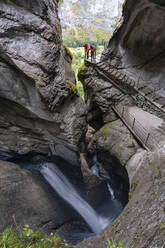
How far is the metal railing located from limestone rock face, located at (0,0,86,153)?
312 centimetres

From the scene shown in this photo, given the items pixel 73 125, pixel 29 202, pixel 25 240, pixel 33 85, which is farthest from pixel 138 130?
pixel 25 240

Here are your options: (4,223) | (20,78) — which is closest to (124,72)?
(20,78)

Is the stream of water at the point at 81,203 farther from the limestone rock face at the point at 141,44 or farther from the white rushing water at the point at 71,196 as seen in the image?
the limestone rock face at the point at 141,44

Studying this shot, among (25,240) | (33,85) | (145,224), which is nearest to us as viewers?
(25,240)

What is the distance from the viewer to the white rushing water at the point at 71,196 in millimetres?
8555

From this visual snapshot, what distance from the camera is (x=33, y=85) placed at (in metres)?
7.86

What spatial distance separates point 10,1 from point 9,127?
6.70 meters

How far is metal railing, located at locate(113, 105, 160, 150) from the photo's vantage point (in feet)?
22.2

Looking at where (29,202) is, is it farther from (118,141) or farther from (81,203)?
(118,141)

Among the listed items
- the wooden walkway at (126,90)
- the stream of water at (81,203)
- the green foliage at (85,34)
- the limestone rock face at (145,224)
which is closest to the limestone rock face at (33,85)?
the stream of water at (81,203)

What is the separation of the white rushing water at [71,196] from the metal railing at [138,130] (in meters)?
5.78

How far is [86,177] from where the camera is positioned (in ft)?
34.8

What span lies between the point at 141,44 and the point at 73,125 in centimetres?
972

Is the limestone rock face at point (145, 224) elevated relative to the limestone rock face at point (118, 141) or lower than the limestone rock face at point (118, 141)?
elevated
